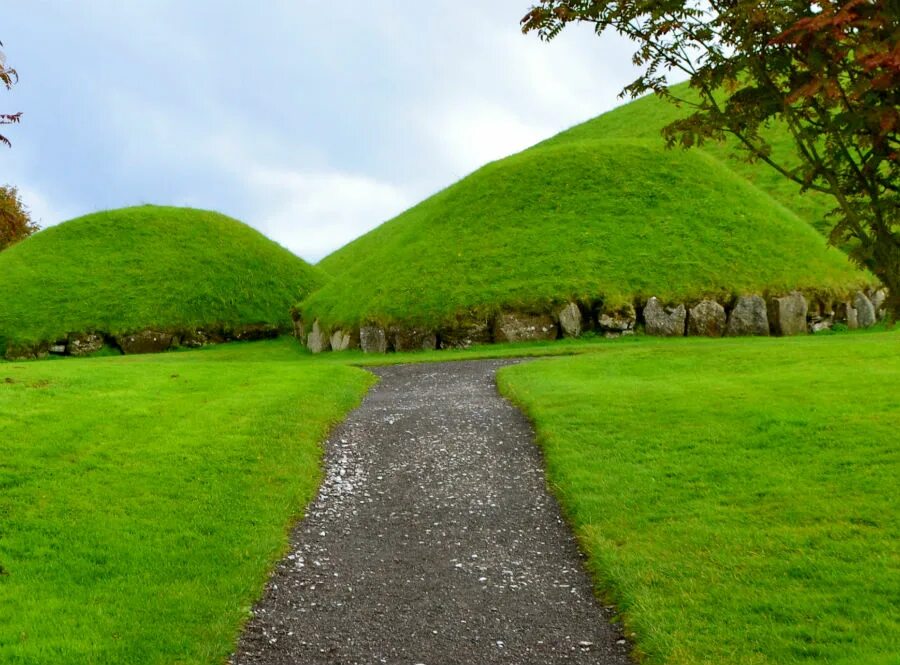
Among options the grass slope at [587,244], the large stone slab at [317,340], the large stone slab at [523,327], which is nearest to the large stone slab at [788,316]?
the grass slope at [587,244]

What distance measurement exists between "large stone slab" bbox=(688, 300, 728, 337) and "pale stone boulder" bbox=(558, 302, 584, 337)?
5.43 metres

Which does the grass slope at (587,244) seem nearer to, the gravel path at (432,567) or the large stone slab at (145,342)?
the large stone slab at (145,342)

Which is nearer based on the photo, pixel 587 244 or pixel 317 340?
pixel 587 244

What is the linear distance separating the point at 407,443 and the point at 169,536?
6.98 metres

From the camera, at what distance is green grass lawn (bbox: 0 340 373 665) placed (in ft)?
29.2

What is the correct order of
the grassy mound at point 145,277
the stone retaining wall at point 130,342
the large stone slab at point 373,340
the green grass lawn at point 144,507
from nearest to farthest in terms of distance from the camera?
the green grass lawn at point 144,507, the large stone slab at point 373,340, the stone retaining wall at point 130,342, the grassy mound at point 145,277

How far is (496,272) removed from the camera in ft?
138

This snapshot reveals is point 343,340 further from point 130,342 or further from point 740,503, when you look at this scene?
point 740,503

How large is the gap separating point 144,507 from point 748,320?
31.7 meters

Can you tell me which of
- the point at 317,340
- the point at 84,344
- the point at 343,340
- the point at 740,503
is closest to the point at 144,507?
the point at 740,503

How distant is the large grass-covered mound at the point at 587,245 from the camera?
130ft

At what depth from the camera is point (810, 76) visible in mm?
7273

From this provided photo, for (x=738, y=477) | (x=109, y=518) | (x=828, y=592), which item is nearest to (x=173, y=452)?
(x=109, y=518)

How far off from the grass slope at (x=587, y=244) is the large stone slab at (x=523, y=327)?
2.35 ft
